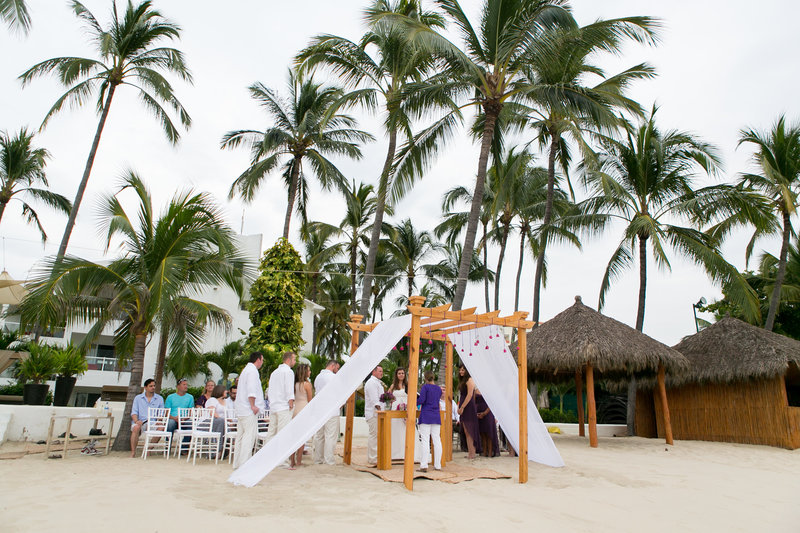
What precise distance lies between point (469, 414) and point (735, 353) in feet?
26.8

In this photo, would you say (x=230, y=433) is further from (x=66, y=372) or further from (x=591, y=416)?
(x=591, y=416)

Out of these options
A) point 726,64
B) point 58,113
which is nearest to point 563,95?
point 726,64

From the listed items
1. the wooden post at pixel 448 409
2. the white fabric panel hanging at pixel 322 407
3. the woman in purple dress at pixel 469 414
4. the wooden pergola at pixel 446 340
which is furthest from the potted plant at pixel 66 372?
the woman in purple dress at pixel 469 414

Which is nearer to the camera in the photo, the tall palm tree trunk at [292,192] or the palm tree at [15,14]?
the palm tree at [15,14]

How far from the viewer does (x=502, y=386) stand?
8281 mm

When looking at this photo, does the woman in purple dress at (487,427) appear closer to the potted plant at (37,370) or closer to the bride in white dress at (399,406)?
the bride in white dress at (399,406)

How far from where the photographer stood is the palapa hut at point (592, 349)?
12000mm

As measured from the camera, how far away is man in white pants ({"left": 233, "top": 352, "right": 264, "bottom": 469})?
7207 mm

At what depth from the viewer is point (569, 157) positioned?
17672mm

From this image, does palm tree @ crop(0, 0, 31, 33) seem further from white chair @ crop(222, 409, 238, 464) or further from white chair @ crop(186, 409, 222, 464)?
white chair @ crop(222, 409, 238, 464)

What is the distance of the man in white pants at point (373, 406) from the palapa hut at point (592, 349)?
17.6ft

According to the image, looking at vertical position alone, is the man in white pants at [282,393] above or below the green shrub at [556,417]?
above

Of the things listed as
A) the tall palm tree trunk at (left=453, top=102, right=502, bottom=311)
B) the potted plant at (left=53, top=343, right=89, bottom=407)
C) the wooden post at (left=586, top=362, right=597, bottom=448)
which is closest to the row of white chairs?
the potted plant at (left=53, top=343, right=89, bottom=407)

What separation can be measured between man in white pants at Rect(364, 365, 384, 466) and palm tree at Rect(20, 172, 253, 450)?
329cm
